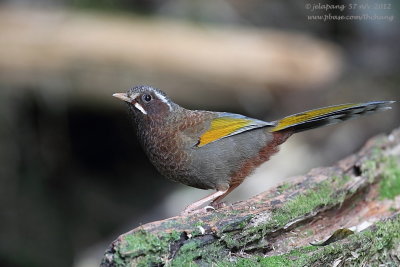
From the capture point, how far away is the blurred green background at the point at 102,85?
33.8 ft

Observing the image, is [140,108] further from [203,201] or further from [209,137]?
[203,201]

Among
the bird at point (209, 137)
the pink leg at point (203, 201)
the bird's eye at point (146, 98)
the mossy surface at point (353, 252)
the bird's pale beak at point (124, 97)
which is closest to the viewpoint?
the mossy surface at point (353, 252)

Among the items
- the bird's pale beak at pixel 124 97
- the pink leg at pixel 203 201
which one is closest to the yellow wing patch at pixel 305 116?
the pink leg at pixel 203 201

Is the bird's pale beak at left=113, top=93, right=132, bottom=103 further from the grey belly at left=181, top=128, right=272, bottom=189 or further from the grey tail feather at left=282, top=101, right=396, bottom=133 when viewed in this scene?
the grey tail feather at left=282, top=101, right=396, bottom=133

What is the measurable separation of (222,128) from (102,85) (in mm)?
5089

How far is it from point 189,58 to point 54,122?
8.65ft

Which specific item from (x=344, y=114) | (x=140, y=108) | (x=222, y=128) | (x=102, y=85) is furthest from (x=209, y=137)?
(x=102, y=85)

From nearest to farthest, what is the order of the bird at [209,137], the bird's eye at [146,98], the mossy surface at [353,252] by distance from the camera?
the mossy surface at [353,252], the bird at [209,137], the bird's eye at [146,98]

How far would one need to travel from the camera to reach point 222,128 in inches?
227

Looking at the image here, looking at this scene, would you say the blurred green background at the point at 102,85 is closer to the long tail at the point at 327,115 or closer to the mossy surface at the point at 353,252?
the long tail at the point at 327,115

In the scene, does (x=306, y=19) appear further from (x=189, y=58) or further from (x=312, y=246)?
(x=312, y=246)

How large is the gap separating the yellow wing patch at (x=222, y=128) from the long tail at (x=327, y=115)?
0.30 meters

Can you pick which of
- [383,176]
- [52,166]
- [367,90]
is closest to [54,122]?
[52,166]

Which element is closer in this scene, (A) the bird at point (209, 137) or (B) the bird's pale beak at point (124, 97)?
(A) the bird at point (209, 137)
